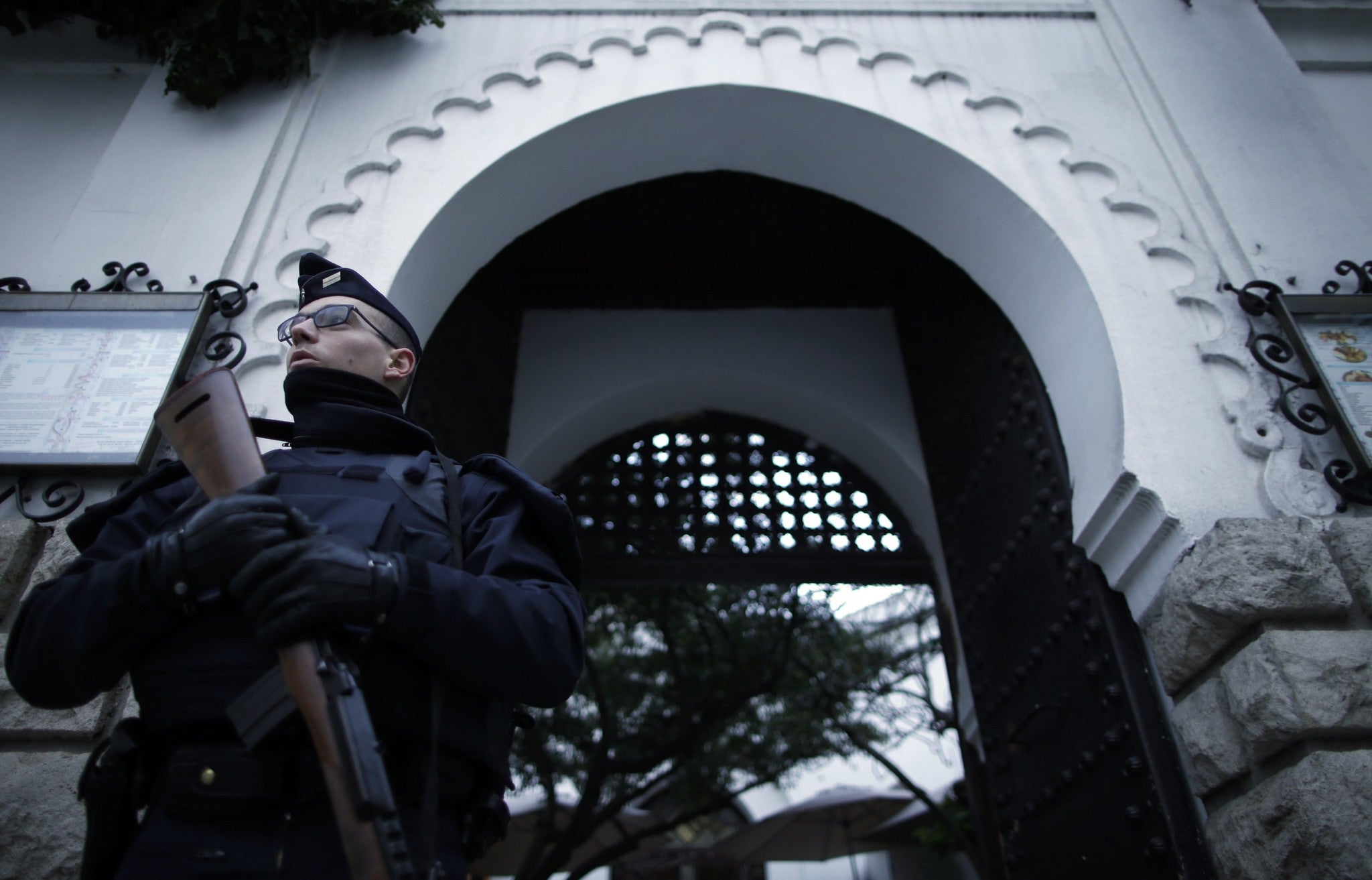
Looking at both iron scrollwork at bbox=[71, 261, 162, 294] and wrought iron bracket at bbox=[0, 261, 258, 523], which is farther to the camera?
iron scrollwork at bbox=[71, 261, 162, 294]

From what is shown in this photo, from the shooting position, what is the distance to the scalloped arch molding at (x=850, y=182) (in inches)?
102

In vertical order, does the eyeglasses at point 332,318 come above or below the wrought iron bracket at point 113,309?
below

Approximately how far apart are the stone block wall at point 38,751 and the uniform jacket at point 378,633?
664mm

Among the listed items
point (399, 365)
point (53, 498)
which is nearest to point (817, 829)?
point (53, 498)

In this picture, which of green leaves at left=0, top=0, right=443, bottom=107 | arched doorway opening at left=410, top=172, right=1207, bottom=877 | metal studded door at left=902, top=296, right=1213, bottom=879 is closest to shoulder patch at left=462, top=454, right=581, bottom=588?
arched doorway opening at left=410, top=172, right=1207, bottom=877

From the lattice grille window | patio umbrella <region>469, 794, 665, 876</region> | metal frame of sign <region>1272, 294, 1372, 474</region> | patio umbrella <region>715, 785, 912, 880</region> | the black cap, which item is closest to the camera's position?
the black cap

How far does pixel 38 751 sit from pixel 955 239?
9.96 feet

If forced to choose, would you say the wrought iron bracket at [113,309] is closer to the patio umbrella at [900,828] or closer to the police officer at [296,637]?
the police officer at [296,637]

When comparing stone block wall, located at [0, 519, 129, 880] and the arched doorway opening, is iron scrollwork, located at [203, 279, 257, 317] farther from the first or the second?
stone block wall, located at [0, 519, 129, 880]

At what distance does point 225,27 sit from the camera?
310cm

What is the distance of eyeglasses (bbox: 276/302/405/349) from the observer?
1.62 metres

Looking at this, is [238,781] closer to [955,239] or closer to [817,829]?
[955,239]

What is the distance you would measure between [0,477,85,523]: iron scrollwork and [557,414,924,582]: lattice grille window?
7.36ft

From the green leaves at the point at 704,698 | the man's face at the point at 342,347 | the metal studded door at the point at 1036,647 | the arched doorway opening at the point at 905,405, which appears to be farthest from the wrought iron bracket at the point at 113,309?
the green leaves at the point at 704,698
